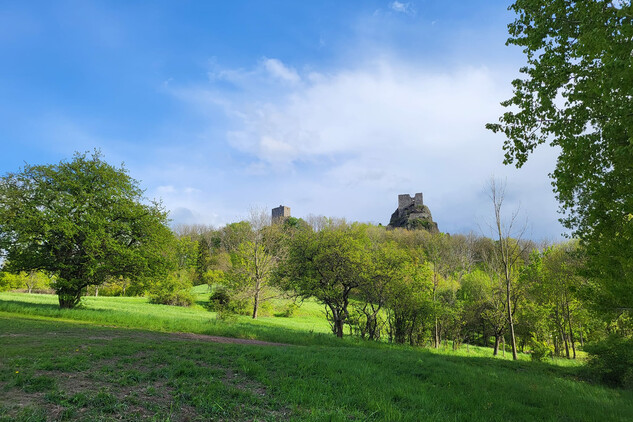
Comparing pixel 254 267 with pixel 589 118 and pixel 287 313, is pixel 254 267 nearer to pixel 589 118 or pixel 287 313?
pixel 287 313

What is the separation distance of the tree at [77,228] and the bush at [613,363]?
25.4 m

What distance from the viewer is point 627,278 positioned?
8.75 m

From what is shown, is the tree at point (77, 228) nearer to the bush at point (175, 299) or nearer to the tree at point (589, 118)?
the bush at point (175, 299)

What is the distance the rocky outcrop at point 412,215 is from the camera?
304 feet

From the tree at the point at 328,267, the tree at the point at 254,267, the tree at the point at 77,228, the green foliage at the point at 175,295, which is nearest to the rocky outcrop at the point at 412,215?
the tree at the point at 254,267

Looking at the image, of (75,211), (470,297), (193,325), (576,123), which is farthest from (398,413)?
(470,297)

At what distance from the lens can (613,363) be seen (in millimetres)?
12844

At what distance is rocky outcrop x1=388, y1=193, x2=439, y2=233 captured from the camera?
92688mm

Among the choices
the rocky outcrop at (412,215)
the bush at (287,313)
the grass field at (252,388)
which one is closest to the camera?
the grass field at (252,388)

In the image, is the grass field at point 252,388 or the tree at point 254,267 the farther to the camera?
the tree at point 254,267

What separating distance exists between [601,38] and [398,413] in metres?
8.86

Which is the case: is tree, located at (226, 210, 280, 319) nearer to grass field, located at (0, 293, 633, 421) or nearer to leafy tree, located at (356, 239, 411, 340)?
leafy tree, located at (356, 239, 411, 340)

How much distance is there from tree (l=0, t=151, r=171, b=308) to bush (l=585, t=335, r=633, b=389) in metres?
25.4

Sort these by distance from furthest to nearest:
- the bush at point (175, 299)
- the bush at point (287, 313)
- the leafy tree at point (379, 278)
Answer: the bush at point (287, 313) < the bush at point (175, 299) < the leafy tree at point (379, 278)
